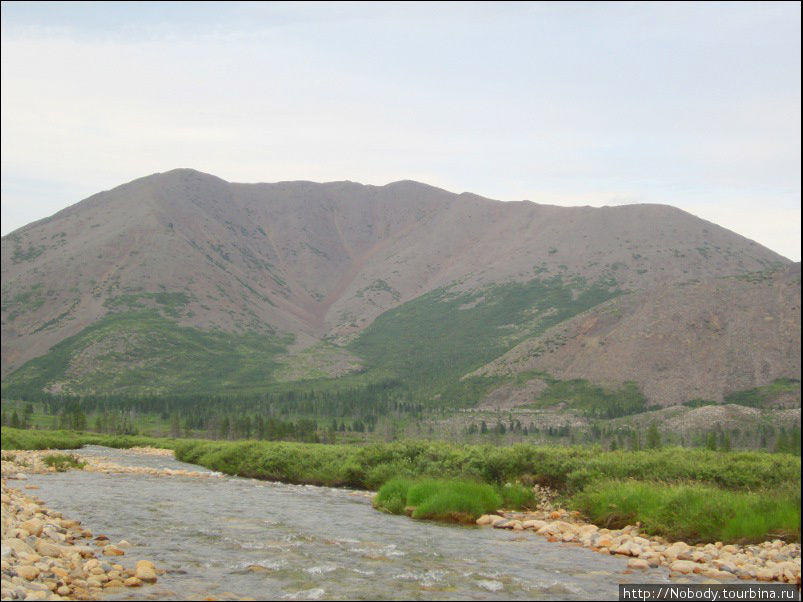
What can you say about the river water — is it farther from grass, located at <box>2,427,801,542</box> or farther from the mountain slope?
the mountain slope

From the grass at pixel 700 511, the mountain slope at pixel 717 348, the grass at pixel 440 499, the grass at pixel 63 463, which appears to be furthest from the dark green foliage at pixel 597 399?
the grass at pixel 700 511

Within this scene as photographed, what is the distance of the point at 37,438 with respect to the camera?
7956cm

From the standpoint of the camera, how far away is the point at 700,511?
24.3 meters

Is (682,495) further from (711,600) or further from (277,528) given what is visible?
(277,528)

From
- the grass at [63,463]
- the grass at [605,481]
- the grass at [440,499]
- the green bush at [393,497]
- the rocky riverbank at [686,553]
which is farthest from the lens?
the grass at [63,463]

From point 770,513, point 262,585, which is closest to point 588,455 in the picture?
point 770,513

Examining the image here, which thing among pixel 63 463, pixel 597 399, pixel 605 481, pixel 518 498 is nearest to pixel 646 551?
pixel 605 481

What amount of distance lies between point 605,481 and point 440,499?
7527 mm

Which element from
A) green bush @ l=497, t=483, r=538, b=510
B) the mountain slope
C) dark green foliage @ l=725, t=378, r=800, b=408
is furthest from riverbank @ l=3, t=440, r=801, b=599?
the mountain slope

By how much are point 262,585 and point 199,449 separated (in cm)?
5799

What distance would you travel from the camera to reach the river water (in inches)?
694

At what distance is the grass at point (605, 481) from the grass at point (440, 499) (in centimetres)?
5

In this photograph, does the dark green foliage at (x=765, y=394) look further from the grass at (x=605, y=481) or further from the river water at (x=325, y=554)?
the river water at (x=325, y=554)

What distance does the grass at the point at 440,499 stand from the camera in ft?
99.9
